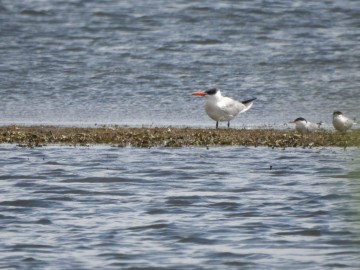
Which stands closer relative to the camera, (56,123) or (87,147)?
(87,147)

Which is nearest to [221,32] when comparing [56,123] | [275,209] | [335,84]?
[335,84]

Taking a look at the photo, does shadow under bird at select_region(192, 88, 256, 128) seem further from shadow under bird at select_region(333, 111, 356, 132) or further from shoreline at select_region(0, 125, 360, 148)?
shadow under bird at select_region(333, 111, 356, 132)

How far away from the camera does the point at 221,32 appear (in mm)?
29391

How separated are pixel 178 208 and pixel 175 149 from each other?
4.52 metres

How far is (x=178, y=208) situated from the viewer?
39.1ft

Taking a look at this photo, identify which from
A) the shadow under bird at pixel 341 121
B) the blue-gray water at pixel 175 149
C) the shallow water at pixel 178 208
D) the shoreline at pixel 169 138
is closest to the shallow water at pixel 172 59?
the blue-gray water at pixel 175 149

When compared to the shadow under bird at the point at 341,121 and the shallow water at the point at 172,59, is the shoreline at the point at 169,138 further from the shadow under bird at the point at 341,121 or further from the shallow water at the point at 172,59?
the shallow water at the point at 172,59

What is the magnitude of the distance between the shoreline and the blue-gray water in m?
0.46

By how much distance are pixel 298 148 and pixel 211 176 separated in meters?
2.87

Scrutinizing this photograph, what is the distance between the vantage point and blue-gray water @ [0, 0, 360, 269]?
10.2 m

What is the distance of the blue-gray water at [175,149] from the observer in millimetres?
10164

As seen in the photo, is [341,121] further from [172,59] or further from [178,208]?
Result: [172,59]

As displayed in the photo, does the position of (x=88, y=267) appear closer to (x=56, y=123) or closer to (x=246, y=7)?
(x=56, y=123)

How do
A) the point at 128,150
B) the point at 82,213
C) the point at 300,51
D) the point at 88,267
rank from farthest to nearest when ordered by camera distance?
the point at 300,51
the point at 128,150
the point at 82,213
the point at 88,267
